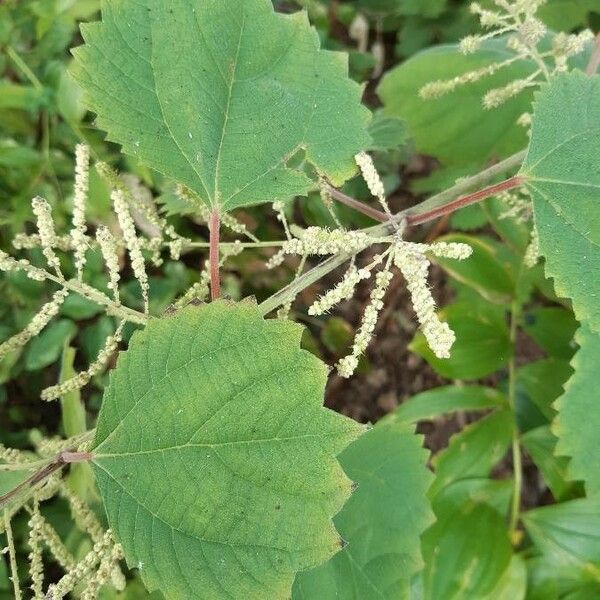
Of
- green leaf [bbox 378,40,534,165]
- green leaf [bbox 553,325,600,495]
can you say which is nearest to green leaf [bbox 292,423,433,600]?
green leaf [bbox 553,325,600,495]

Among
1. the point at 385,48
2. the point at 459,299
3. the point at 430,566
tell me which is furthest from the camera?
the point at 385,48

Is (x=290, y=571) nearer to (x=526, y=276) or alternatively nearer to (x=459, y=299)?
(x=526, y=276)

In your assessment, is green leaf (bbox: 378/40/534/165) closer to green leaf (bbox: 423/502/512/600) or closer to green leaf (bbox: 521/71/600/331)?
green leaf (bbox: 521/71/600/331)

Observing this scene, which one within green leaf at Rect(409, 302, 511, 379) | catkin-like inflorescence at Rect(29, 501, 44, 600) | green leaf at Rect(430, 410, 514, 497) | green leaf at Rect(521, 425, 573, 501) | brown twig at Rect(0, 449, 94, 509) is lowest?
green leaf at Rect(521, 425, 573, 501)

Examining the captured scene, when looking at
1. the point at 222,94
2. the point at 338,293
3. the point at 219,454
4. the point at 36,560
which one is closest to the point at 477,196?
the point at 338,293

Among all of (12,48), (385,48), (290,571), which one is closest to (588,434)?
(290,571)

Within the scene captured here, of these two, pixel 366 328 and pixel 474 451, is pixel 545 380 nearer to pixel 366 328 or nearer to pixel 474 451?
pixel 474 451
